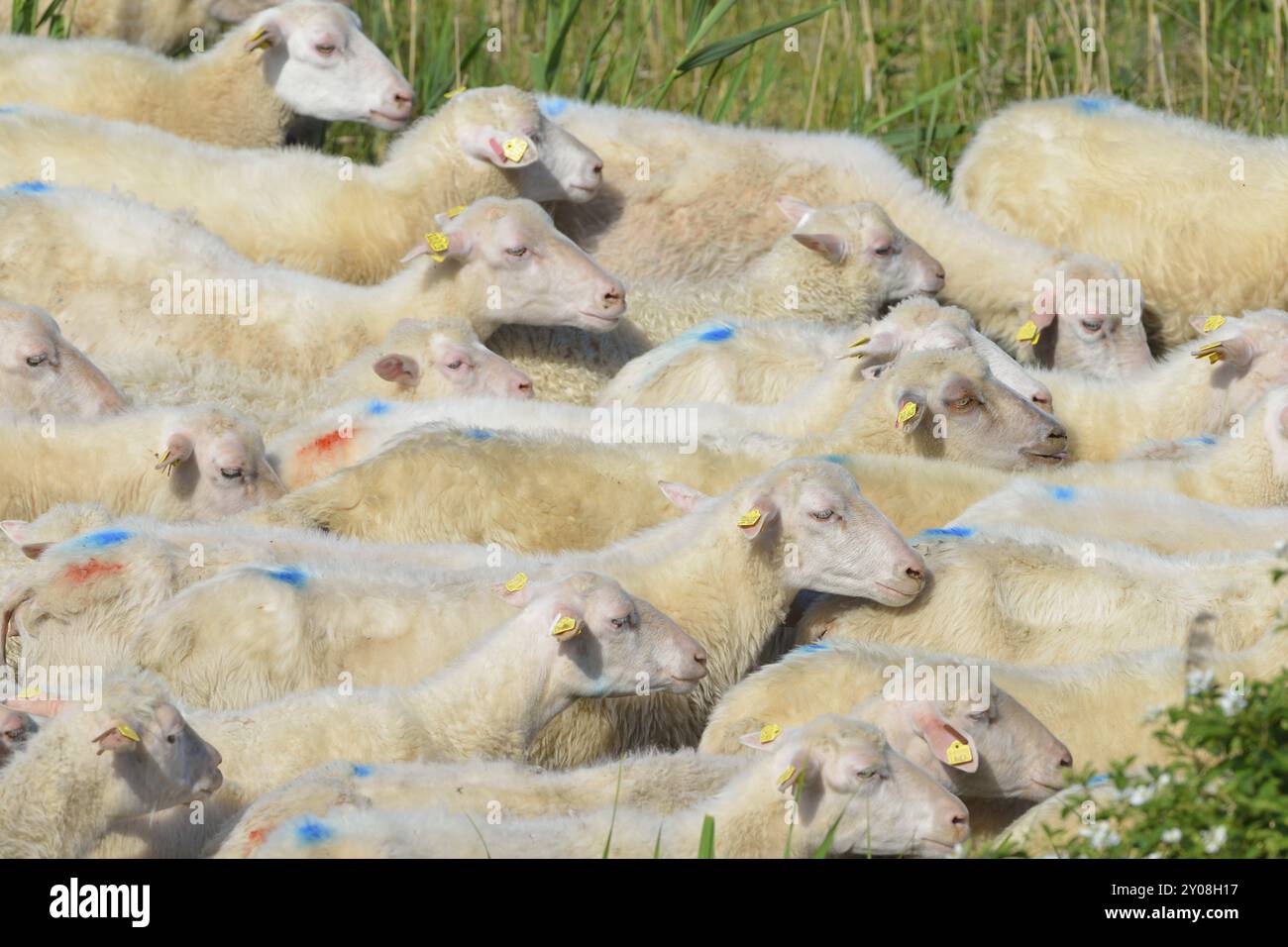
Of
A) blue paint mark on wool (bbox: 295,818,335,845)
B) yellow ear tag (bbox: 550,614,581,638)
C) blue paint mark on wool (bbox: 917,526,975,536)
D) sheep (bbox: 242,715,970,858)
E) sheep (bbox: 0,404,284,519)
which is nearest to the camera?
blue paint mark on wool (bbox: 295,818,335,845)

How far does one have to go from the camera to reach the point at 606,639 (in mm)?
4730

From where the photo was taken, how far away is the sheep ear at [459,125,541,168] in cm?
728

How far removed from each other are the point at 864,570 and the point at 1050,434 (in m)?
1.28

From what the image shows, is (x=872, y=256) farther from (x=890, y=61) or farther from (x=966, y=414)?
(x=890, y=61)

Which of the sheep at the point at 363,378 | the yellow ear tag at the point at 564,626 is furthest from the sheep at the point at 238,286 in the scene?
the yellow ear tag at the point at 564,626

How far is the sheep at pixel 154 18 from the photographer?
9.19 metres

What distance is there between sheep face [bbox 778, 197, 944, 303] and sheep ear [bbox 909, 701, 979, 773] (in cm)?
300

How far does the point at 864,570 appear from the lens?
16.8 ft

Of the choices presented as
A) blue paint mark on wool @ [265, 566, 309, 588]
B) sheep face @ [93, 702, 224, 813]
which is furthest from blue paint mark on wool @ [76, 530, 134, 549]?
sheep face @ [93, 702, 224, 813]

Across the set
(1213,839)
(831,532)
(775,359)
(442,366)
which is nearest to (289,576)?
(831,532)

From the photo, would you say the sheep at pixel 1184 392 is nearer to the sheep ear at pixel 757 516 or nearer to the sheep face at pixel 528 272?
the sheep face at pixel 528 272

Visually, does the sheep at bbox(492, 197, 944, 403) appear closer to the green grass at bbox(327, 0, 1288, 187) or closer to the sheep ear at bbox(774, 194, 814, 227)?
the sheep ear at bbox(774, 194, 814, 227)
